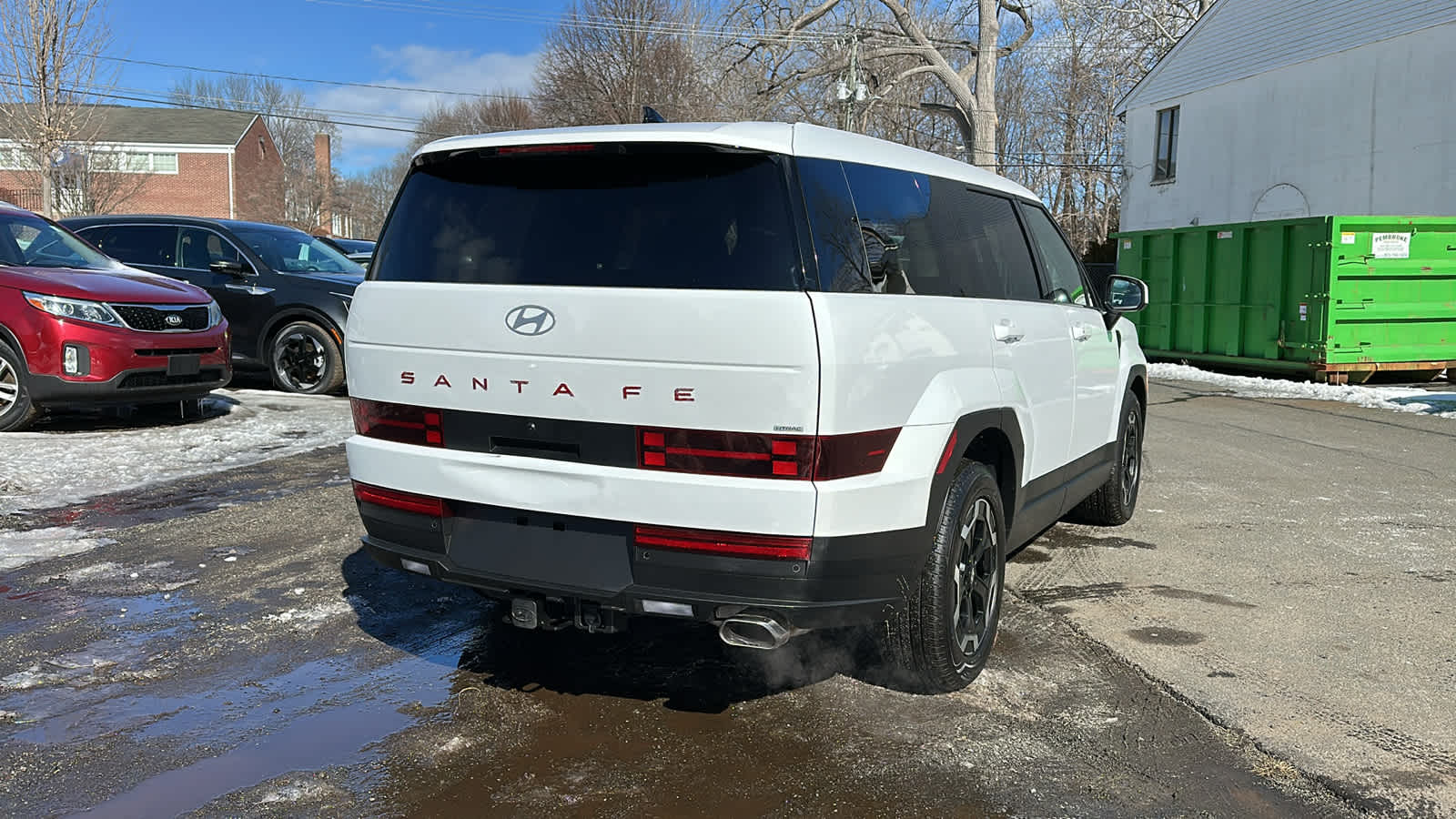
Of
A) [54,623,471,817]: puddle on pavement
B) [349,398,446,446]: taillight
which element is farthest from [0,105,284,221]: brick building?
[349,398,446,446]: taillight

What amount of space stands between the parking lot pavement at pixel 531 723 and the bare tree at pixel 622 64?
136 feet

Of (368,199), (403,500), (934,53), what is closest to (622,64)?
(934,53)

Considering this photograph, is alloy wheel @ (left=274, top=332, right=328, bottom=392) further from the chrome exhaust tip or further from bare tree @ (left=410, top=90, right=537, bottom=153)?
bare tree @ (left=410, top=90, right=537, bottom=153)

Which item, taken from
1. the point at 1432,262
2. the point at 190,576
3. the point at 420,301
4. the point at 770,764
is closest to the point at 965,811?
the point at 770,764

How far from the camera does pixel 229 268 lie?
35.6 feet

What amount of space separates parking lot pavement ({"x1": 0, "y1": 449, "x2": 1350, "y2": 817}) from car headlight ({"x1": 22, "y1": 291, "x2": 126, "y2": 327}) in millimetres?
4205

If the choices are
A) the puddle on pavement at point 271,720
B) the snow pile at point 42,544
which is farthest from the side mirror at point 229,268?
the puddle on pavement at point 271,720

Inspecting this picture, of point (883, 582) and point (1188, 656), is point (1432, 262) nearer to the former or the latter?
point (1188, 656)

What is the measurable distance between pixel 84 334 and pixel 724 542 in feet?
24.0

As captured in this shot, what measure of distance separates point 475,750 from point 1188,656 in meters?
2.60

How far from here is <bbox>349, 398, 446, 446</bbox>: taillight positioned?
3.56 metres

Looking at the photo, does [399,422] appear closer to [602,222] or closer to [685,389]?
[602,222]

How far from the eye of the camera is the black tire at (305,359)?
1130 cm

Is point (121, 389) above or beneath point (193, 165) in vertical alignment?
beneath
